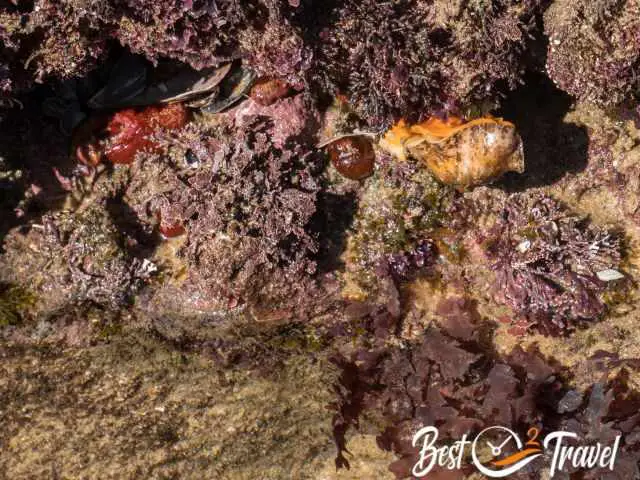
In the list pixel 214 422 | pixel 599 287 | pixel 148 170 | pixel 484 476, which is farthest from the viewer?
pixel 148 170

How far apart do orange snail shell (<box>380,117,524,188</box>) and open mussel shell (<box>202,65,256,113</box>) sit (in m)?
1.27

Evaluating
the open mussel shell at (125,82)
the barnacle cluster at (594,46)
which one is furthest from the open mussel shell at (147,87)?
the barnacle cluster at (594,46)

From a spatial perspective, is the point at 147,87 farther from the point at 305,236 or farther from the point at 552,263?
the point at 552,263

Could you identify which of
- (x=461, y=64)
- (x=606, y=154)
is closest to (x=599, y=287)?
(x=606, y=154)

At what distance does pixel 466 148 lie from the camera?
4238 mm

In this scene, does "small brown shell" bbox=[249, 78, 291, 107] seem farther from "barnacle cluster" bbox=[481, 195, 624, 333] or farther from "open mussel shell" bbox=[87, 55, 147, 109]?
"barnacle cluster" bbox=[481, 195, 624, 333]

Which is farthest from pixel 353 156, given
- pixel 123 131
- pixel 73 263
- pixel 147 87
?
pixel 73 263

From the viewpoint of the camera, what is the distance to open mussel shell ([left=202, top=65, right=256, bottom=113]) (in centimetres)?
476

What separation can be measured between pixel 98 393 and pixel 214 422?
2.93 ft

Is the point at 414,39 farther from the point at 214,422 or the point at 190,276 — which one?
the point at 214,422

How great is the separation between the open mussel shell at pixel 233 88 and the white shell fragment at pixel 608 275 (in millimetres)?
3130

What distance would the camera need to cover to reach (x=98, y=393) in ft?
14.3

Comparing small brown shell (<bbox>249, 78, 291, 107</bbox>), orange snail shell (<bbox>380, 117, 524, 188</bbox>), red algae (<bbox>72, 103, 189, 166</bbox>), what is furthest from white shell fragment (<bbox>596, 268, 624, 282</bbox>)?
red algae (<bbox>72, 103, 189, 166</bbox>)

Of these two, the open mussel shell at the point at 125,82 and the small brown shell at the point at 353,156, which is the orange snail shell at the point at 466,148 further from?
the open mussel shell at the point at 125,82
